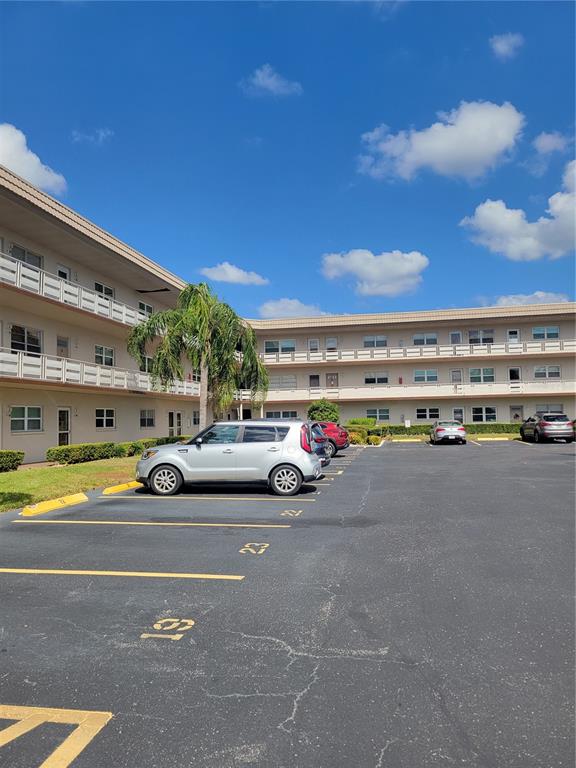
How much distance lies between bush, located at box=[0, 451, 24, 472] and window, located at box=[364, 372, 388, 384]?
3124 cm

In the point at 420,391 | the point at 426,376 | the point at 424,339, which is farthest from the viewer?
the point at 424,339

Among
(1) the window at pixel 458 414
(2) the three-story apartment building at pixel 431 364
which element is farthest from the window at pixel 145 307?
(1) the window at pixel 458 414

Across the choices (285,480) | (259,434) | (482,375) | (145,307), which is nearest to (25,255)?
(145,307)

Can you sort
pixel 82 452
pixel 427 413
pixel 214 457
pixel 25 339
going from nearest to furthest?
pixel 214 457, pixel 82 452, pixel 25 339, pixel 427 413

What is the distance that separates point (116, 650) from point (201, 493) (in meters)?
8.34

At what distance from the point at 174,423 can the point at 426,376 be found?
70.6 ft

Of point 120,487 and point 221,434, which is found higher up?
point 221,434

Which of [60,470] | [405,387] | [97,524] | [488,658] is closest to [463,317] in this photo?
[405,387]

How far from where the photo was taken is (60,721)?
3.14 meters

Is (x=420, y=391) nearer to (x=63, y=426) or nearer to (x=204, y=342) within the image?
(x=204, y=342)

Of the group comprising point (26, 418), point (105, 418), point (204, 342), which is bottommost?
point (105, 418)

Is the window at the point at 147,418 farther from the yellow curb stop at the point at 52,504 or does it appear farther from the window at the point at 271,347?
the yellow curb stop at the point at 52,504

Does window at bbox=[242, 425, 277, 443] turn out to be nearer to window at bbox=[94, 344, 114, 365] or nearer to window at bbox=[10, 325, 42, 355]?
window at bbox=[10, 325, 42, 355]

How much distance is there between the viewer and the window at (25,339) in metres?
21.0
